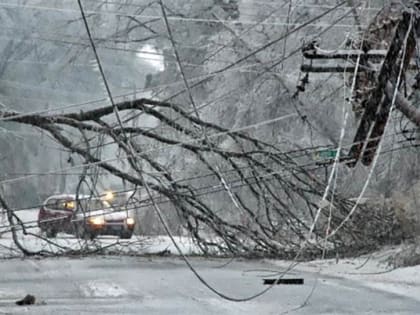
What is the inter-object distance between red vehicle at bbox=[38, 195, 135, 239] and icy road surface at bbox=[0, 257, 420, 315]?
124 centimetres

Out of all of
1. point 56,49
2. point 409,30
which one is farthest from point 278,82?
point 409,30

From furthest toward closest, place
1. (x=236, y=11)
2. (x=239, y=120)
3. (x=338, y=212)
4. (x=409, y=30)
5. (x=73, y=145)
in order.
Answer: (x=239, y=120) → (x=236, y=11) → (x=338, y=212) → (x=73, y=145) → (x=409, y=30)

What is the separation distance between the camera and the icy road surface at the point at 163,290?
8.65 metres

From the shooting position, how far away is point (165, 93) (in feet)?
67.3

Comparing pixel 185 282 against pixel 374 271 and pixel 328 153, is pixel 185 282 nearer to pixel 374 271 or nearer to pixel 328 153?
pixel 374 271

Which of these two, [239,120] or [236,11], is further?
[239,120]

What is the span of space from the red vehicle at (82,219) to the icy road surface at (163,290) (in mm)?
1243

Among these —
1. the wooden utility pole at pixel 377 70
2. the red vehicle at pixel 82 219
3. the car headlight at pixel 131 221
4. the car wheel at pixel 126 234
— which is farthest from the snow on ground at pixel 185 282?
the car headlight at pixel 131 221

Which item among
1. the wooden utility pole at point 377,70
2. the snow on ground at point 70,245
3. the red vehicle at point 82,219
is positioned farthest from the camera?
the red vehicle at point 82,219

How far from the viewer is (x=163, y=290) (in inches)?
394

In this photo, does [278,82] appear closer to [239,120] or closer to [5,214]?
[239,120]

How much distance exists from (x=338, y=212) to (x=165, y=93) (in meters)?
6.96

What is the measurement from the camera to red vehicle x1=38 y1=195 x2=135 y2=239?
1472 centimetres

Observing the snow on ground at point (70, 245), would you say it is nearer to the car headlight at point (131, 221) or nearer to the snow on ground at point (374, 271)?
the snow on ground at point (374, 271)
